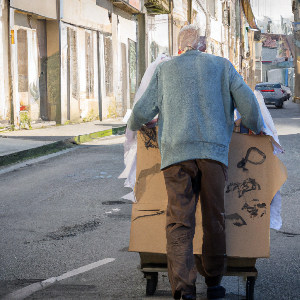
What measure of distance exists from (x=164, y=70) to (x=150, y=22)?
2446cm

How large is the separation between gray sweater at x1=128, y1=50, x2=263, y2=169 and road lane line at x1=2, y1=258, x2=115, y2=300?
1.33 meters

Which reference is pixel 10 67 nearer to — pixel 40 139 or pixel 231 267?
pixel 40 139

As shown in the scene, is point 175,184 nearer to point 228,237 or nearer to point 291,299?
point 228,237

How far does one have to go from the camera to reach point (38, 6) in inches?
650

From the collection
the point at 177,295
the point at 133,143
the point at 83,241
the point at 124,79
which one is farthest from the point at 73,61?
the point at 177,295

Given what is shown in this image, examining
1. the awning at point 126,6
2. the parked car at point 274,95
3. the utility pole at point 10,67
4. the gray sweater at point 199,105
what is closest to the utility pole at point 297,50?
the parked car at point 274,95

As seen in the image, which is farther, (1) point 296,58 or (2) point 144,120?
(1) point 296,58

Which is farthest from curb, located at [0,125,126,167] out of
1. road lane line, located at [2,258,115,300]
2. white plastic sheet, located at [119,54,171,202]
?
white plastic sheet, located at [119,54,171,202]

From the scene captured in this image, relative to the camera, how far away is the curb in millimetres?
10156

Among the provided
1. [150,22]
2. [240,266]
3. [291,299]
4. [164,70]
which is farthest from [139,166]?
[150,22]

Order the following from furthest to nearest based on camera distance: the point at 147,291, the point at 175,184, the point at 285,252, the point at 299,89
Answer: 1. the point at 299,89
2. the point at 285,252
3. the point at 147,291
4. the point at 175,184

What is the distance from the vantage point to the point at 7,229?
538 cm

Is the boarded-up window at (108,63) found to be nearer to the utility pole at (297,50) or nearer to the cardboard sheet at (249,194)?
the cardboard sheet at (249,194)

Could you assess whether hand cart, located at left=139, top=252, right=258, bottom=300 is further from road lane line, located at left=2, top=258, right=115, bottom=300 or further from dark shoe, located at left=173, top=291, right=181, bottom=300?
road lane line, located at left=2, top=258, right=115, bottom=300
